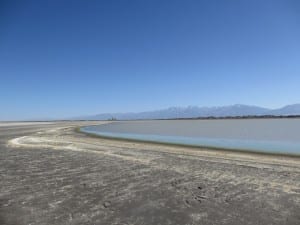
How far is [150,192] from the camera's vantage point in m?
7.41

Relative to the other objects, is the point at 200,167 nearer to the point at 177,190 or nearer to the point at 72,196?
the point at 177,190

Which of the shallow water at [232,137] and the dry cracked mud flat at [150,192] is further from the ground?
the shallow water at [232,137]

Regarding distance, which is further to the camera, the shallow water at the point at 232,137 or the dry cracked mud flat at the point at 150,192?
the shallow water at the point at 232,137

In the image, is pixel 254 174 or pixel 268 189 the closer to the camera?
pixel 268 189

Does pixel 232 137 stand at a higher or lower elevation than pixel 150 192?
higher

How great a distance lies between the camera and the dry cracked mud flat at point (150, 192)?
5629mm

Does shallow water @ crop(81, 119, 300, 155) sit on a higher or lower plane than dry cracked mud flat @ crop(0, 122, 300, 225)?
higher

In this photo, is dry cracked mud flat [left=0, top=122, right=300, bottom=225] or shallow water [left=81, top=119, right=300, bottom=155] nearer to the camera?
dry cracked mud flat [left=0, top=122, right=300, bottom=225]

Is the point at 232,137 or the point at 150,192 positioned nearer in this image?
the point at 150,192

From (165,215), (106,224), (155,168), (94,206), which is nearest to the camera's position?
(106,224)

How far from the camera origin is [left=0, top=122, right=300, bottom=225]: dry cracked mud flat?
563 cm

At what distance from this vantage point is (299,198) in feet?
21.8

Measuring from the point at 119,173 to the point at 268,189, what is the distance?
521cm

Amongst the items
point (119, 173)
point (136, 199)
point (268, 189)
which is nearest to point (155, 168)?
point (119, 173)
